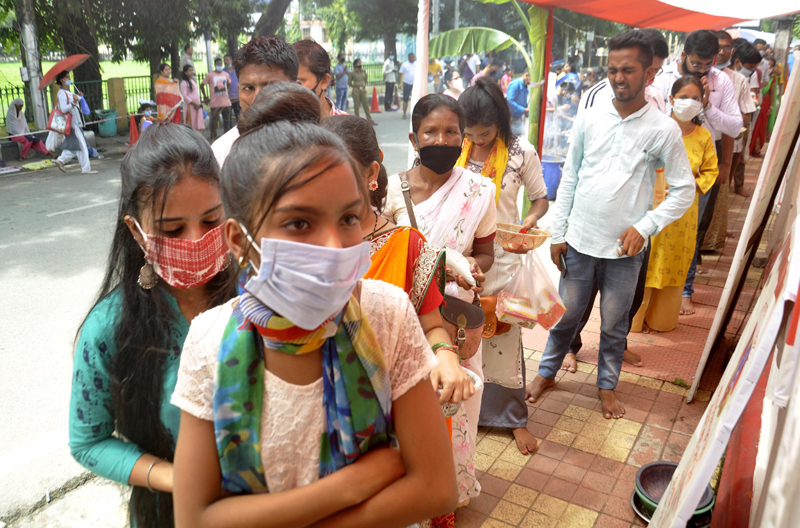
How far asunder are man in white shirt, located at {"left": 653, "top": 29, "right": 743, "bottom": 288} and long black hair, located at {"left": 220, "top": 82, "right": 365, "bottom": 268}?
497 cm

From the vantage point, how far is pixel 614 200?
11.8ft

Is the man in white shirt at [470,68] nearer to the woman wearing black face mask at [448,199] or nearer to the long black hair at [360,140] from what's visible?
the woman wearing black face mask at [448,199]

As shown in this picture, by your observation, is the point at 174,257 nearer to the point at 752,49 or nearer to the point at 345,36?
the point at 752,49

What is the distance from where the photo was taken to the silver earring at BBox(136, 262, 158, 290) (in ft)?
5.24

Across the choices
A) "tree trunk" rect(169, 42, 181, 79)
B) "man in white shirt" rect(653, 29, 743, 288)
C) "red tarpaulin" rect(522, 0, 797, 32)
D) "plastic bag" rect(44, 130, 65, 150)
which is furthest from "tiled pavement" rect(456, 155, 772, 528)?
"tree trunk" rect(169, 42, 181, 79)

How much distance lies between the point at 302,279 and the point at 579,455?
2759 mm

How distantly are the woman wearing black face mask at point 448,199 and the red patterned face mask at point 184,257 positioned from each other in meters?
1.22

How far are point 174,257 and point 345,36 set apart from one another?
1381 inches

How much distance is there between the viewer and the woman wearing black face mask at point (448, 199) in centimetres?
277

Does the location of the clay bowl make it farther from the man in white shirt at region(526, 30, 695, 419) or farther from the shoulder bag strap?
the shoulder bag strap

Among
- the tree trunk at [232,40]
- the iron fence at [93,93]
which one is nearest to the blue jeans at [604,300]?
the iron fence at [93,93]

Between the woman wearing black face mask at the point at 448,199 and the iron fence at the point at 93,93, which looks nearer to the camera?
the woman wearing black face mask at the point at 448,199

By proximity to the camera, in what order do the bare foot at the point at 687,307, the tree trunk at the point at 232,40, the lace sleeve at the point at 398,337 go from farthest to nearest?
1. the tree trunk at the point at 232,40
2. the bare foot at the point at 687,307
3. the lace sleeve at the point at 398,337

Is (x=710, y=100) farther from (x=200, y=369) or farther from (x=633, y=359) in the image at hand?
(x=200, y=369)
